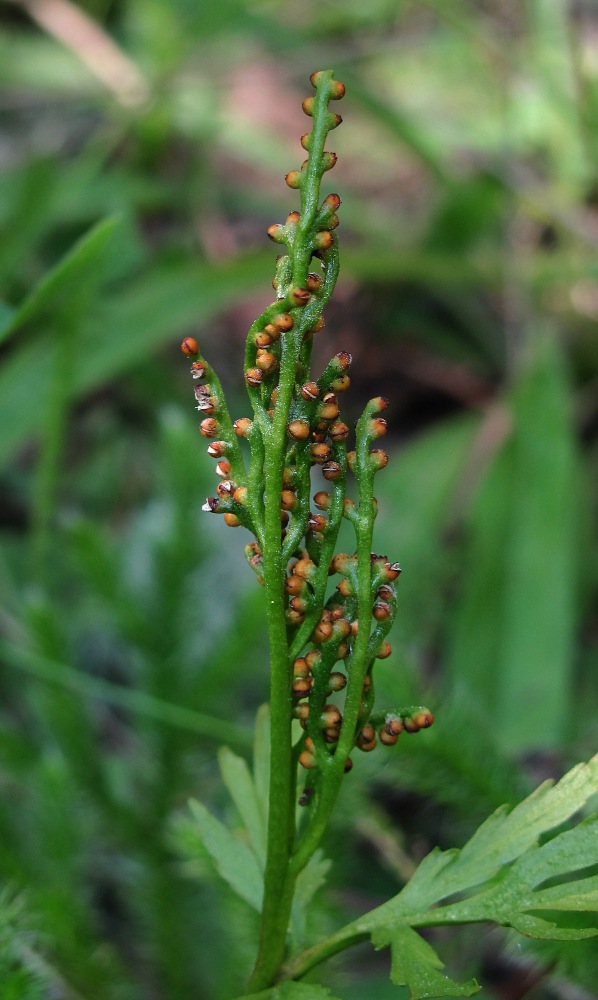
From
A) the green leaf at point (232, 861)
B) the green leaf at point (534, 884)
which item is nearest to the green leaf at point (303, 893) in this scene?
the green leaf at point (232, 861)

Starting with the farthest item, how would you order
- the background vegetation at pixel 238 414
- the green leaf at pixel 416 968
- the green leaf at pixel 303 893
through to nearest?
the background vegetation at pixel 238 414 → the green leaf at pixel 303 893 → the green leaf at pixel 416 968

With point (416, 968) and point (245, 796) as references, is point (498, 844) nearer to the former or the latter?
point (416, 968)

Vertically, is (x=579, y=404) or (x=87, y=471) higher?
(x=579, y=404)

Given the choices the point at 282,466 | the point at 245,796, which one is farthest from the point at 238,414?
the point at 282,466

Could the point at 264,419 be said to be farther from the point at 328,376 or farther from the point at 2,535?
the point at 2,535

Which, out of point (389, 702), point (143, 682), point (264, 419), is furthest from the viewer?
point (143, 682)

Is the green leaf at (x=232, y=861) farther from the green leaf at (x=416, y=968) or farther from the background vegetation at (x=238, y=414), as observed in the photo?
the background vegetation at (x=238, y=414)

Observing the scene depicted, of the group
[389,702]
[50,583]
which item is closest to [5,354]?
[50,583]
